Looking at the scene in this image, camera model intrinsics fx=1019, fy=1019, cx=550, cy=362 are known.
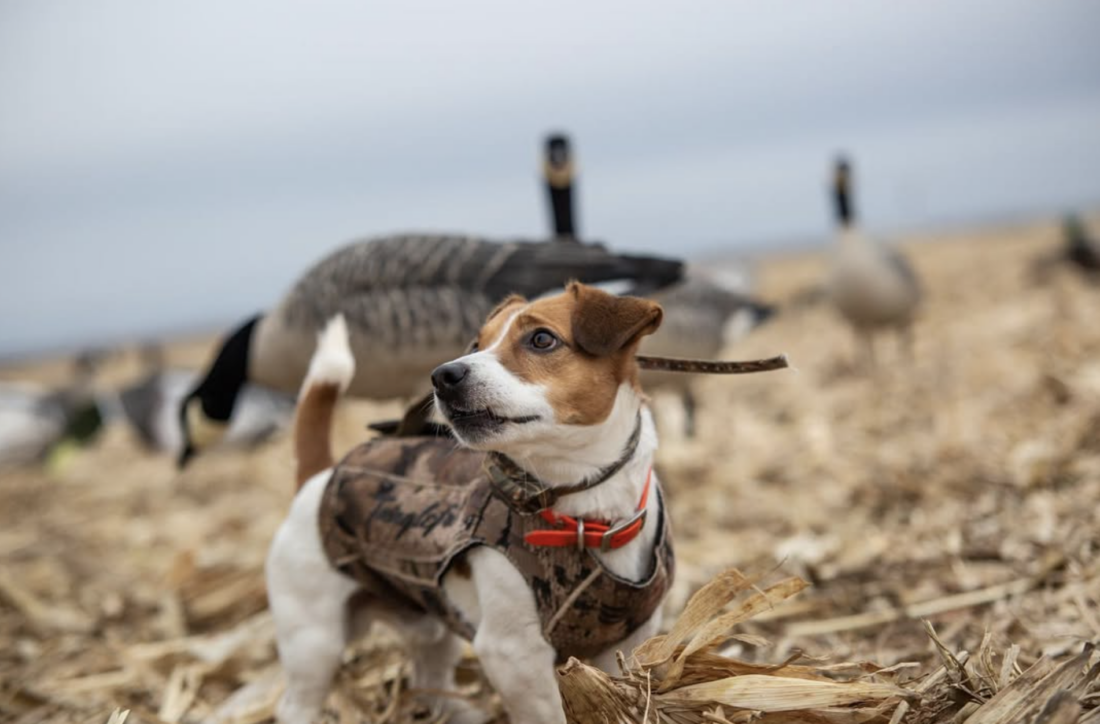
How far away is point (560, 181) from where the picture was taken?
816cm

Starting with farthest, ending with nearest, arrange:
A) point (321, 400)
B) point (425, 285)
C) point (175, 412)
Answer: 1. point (175, 412)
2. point (425, 285)
3. point (321, 400)

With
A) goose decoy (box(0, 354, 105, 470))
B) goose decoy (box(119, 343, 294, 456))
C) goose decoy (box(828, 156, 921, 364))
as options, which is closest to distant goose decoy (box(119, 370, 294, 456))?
goose decoy (box(119, 343, 294, 456))

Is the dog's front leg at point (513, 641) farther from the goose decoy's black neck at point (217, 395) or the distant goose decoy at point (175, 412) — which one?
the distant goose decoy at point (175, 412)

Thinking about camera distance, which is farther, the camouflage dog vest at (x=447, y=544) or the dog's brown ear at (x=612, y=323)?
the camouflage dog vest at (x=447, y=544)

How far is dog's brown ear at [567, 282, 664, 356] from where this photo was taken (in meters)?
2.61

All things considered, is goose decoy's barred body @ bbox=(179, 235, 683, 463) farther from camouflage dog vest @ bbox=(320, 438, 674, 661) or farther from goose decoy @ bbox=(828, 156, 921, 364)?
goose decoy @ bbox=(828, 156, 921, 364)

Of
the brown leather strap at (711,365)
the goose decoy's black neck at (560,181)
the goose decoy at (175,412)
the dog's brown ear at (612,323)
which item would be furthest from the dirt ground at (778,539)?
the goose decoy's black neck at (560,181)

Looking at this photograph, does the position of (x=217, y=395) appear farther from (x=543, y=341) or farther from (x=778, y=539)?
(x=543, y=341)

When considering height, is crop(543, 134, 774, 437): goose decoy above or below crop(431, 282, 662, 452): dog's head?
below

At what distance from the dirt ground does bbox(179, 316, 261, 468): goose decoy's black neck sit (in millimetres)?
712

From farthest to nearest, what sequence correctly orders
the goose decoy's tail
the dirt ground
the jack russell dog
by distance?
the goose decoy's tail, the dirt ground, the jack russell dog

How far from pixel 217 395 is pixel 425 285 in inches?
83.0

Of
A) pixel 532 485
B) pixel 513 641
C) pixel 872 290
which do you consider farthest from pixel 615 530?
pixel 872 290

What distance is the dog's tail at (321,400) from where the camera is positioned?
3.46 metres
